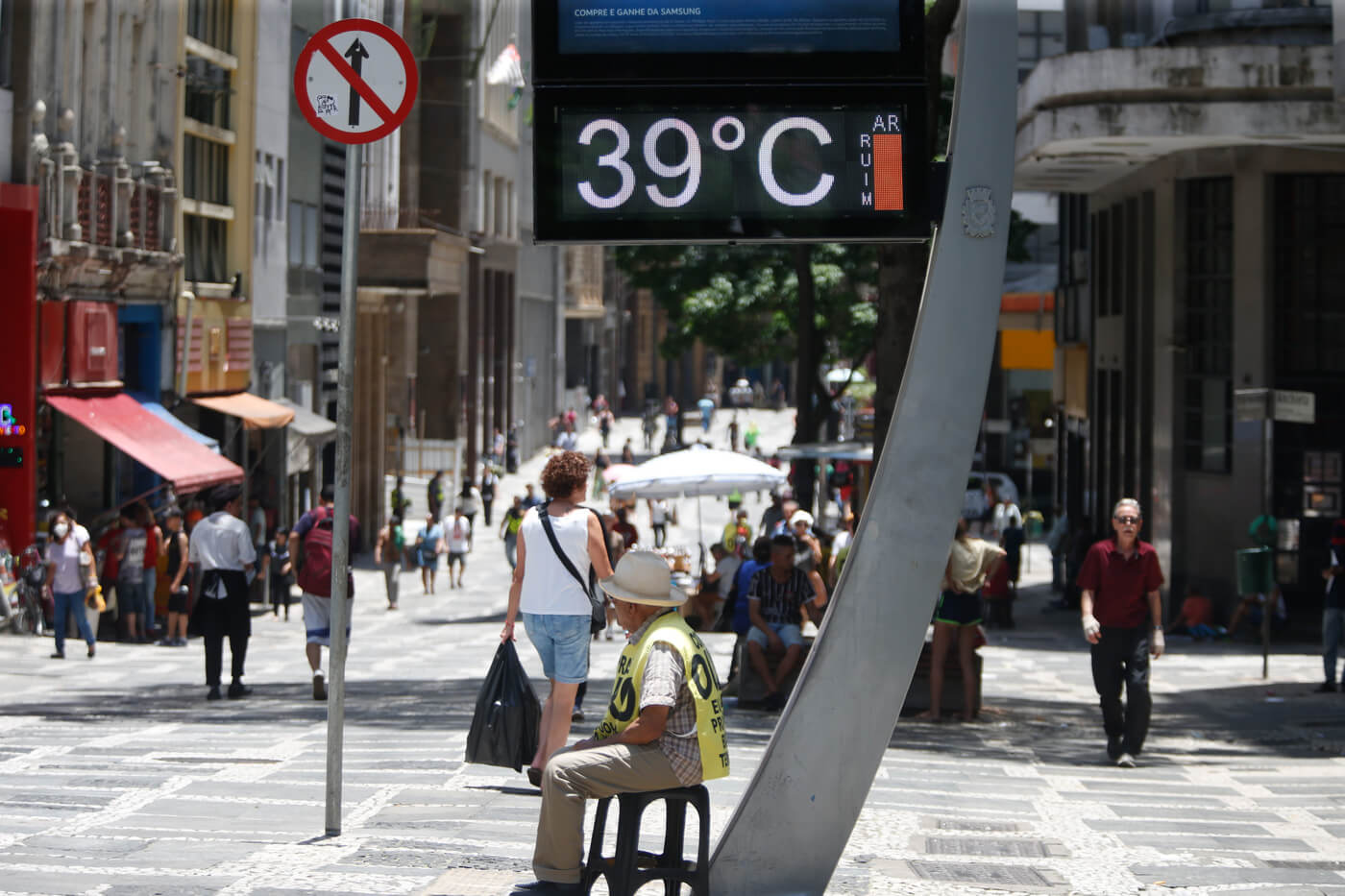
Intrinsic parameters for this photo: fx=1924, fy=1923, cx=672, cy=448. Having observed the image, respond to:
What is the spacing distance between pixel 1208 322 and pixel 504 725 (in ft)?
66.2

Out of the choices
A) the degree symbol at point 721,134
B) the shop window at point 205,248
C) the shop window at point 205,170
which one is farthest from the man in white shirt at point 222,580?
the shop window at point 205,170

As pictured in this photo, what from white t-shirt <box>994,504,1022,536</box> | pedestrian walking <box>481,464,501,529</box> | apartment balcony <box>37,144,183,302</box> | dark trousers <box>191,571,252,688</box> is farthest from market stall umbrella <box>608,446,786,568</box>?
pedestrian walking <box>481,464,501,529</box>

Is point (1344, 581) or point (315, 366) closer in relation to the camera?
point (1344, 581)

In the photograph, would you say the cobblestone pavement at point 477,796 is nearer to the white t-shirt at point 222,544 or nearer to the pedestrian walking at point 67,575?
the white t-shirt at point 222,544

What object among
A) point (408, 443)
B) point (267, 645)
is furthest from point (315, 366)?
point (267, 645)

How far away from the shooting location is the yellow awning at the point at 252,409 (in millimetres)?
30355

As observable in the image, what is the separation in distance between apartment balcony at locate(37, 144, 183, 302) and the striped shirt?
508 inches

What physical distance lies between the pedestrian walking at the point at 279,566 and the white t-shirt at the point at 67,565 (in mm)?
9012

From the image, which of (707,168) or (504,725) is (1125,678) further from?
(707,168)

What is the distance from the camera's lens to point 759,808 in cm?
704

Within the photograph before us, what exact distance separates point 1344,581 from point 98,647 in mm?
13587

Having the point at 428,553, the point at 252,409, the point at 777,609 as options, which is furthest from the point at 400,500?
the point at 777,609

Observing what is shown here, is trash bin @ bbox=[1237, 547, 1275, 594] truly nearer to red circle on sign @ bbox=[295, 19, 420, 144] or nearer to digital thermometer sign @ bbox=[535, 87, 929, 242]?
red circle on sign @ bbox=[295, 19, 420, 144]

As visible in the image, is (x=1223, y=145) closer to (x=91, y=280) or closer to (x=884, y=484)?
(x=91, y=280)
